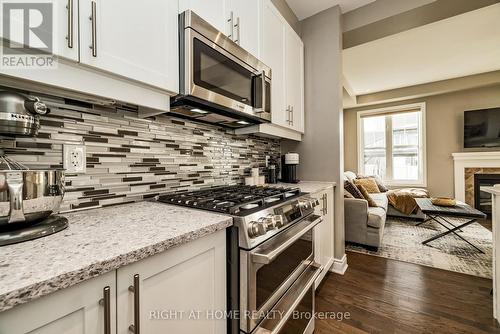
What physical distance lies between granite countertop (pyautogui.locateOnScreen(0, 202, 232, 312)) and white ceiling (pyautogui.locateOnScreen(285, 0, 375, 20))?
7.67 feet

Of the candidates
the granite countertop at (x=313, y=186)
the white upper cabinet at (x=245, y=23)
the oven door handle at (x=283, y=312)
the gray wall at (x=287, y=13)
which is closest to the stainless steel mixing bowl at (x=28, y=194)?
the oven door handle at (x=283, y=312)

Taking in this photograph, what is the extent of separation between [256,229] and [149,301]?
42 cm

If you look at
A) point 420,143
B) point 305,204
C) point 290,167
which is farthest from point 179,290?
point 420,143

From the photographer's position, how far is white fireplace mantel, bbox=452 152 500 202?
4216mm

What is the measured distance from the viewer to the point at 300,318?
48.8 inches

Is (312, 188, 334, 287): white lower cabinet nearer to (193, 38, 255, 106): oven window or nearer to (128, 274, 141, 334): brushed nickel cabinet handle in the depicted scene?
(193, 38, 255, 106): oven window

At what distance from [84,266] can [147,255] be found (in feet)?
0.47

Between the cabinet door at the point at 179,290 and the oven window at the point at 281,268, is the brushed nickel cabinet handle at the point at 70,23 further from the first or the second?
the oven window at the point at 281,268

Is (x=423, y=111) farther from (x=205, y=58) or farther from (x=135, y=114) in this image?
(x=135, y=114)

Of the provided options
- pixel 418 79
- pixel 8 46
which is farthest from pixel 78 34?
pixel 418 79

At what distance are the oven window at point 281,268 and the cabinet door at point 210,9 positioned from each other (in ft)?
4.23

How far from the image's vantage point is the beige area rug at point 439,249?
2.25 metres

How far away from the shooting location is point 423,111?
16.1 ft

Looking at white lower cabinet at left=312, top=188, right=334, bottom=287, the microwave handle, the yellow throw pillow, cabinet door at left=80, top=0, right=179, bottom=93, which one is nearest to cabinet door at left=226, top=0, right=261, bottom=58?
the microwave handle
